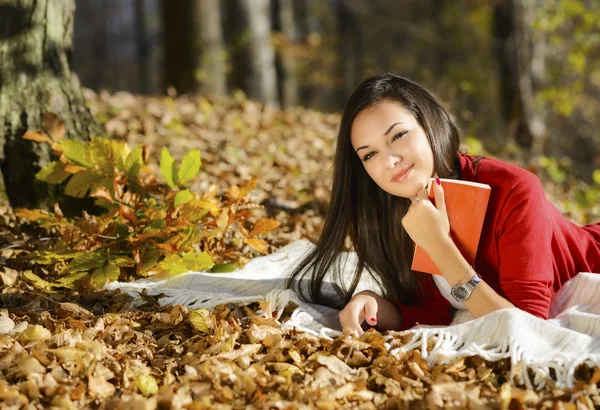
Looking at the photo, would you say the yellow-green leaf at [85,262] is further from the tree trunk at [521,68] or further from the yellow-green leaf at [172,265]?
the tree trunk at [521,68]

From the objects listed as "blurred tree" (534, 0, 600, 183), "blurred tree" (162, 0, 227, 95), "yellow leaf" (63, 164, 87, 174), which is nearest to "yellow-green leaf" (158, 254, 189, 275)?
"yellow leaf" (63, 164, 87, 174)

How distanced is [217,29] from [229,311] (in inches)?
223

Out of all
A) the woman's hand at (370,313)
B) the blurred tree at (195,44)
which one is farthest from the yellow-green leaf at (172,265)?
the blurred tree at (195,44)

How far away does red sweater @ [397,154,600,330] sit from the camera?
2320 mm

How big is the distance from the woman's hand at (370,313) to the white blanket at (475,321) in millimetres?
84

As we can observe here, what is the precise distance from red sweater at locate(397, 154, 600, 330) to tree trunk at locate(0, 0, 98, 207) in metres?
2.20

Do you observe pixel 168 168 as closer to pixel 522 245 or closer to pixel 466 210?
pixel 466 210

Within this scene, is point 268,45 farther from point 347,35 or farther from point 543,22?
point 347,35

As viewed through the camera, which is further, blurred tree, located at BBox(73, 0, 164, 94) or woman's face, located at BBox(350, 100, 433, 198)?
blurred tree, located at BBox(73, 0, 164, 94)

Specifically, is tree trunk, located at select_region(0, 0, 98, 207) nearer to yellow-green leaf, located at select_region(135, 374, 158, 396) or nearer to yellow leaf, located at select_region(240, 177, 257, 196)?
yellow leaf, located at select_region(240, 177, 257, 196)

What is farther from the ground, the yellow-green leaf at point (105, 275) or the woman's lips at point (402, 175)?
the woman's lips at point (402, 175)

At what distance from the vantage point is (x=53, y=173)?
340 cm

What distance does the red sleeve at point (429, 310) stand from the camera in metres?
2.70

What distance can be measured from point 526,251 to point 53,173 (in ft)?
7.85
